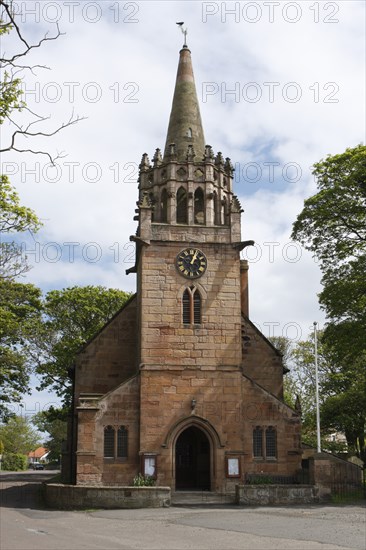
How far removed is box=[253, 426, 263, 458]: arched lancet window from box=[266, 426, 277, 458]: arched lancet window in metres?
0.29

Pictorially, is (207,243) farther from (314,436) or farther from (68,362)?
(314,436)

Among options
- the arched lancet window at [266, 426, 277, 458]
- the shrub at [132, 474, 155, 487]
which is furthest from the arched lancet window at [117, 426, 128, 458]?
the arched lancet window at [266, 426, 277, 458]

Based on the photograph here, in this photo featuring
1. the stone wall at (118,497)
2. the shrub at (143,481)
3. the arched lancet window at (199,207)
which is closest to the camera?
the stone wall at (118,497)

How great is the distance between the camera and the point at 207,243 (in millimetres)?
31922

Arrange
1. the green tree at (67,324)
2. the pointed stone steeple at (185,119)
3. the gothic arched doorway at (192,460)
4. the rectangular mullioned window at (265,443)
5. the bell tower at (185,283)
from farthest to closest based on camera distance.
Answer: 1. the green tree at (67,324)
2. the pointed stone steeple at (185,119)
3. the gothic arched doorway at (192,460)
4. the rectangular mullioned window at (265,443)
5. the bell tower at (185,283)

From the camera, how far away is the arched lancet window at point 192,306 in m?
30.8

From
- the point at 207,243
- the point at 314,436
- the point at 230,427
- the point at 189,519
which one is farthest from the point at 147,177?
the point at 314,436

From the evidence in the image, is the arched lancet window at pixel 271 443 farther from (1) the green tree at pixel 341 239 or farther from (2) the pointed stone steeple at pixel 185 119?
(2) the pointed stone steeple at pixel 185 119

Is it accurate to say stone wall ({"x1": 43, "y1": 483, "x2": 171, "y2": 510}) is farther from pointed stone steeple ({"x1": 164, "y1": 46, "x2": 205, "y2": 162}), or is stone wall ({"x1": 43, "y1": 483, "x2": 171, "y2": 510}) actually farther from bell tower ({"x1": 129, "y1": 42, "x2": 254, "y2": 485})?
pointed stone steeple ({"x1": 164, "y1": 46, "x2": 205, "y2": 162})

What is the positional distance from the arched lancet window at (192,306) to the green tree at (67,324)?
18560 mm

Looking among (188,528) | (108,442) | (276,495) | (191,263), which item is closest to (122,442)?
(108,442)

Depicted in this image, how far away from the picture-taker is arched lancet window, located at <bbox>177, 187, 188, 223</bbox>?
33.3 m

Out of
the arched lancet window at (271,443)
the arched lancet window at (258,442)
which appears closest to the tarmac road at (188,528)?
the arched lancet window at (258,442)

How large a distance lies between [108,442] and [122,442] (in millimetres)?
637
